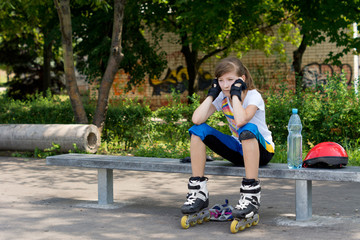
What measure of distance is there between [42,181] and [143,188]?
170 cm

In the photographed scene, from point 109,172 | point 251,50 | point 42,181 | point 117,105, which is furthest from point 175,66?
point 109,172

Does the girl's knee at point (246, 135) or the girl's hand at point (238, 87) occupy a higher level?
the girl's hand at point (238, 87)

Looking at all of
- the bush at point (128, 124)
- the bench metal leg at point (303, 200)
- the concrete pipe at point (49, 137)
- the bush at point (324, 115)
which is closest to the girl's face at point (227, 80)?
the bench metal leg at point (303, 200)

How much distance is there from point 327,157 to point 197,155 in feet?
3.91

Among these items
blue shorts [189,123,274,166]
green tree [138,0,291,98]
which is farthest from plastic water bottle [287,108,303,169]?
green tree [138,0,291,98]

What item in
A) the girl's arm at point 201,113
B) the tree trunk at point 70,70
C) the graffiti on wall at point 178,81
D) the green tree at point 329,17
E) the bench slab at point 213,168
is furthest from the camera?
the graffiti on wall at point 178,81

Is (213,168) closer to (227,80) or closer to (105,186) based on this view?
(227,80)

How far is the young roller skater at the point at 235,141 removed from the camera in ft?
15.6

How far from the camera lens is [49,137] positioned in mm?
10562

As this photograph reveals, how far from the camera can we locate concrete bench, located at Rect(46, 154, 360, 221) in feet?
15.2

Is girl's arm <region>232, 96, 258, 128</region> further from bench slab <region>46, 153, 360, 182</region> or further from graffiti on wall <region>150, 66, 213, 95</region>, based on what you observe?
graffiti on wall <region>150, 66, 213, 95</region>

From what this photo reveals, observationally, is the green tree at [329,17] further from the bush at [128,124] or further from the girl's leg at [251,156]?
the girl's leg at [251,156]

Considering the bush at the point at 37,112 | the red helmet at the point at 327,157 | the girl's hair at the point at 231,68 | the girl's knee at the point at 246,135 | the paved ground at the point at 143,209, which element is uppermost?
the girl's hair at the point at 231,68

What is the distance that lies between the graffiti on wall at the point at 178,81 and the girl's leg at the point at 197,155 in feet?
69.6
